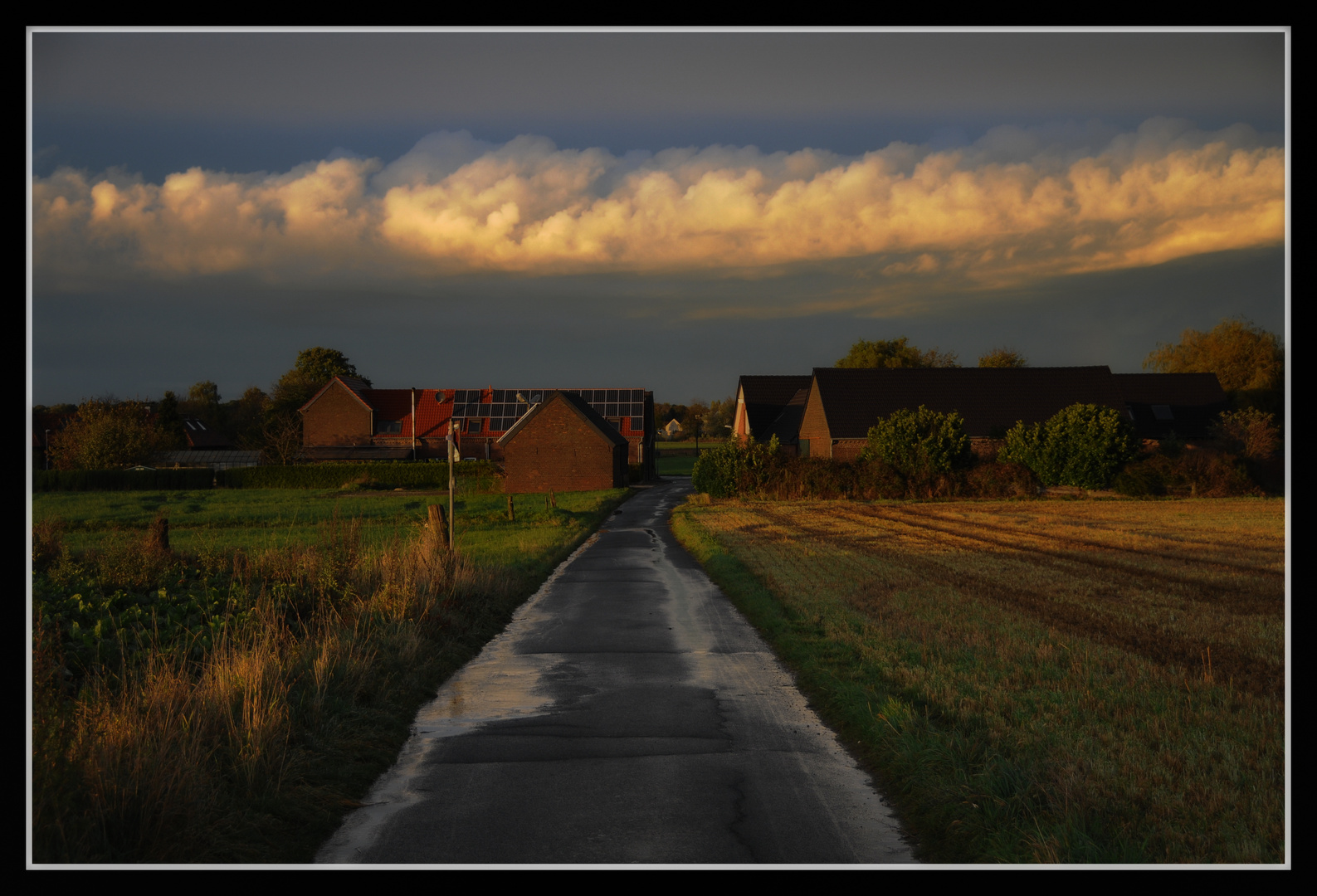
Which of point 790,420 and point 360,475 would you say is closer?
point 360,475

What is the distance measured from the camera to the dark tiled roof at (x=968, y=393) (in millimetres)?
53906

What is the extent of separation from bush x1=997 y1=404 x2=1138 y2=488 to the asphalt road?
3766 cm

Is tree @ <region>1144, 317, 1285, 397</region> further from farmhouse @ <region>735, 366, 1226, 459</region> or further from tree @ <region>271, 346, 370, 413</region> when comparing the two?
tree @ <region>271, 346, 370, 413</region>

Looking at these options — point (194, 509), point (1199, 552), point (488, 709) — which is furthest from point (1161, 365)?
point (488, 709)

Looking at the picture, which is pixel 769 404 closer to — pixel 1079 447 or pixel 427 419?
pixel 427 419

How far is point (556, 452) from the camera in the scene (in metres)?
56.0

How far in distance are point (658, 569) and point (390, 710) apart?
1229 centimetres

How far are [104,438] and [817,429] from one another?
43.1m

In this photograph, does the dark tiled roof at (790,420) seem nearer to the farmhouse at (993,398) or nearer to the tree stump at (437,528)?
the farmhouse at (993,398)

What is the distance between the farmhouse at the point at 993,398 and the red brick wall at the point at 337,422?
35.3 metres

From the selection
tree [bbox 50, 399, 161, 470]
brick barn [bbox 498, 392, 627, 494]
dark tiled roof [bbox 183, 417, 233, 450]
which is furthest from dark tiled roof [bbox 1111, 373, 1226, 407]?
dark tiled roof [bbox 183, 417, 233, 450]

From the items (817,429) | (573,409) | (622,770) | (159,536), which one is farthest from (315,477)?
(622,770)

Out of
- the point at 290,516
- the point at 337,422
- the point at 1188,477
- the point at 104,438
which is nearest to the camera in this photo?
the point at 290,516

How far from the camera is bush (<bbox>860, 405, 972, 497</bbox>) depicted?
149 feet
